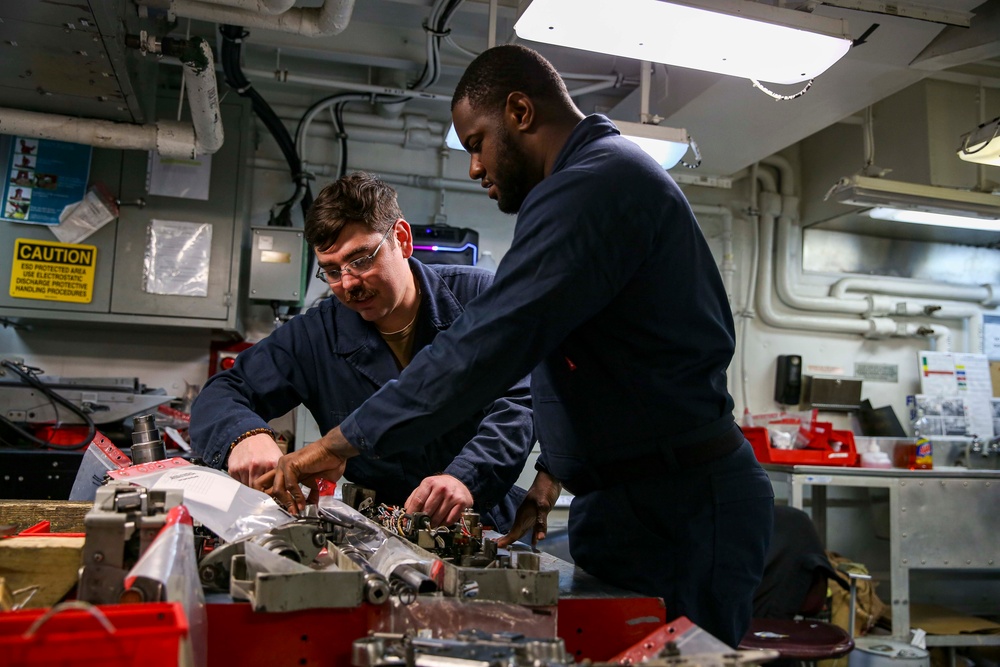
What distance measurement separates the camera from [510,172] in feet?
3.90

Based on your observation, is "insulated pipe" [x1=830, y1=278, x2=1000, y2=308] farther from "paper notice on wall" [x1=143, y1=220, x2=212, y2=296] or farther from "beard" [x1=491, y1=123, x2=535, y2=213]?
"beard" [x1=491, y1=123, x2=535, y2=213]

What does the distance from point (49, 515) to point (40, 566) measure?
54 cm

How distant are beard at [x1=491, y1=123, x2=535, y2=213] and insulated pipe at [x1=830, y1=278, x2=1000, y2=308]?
3.76 meters

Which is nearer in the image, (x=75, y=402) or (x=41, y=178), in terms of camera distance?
(x=75, y=402)

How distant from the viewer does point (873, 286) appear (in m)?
4.46

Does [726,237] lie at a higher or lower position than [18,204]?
higher

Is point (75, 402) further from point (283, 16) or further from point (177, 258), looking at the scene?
point (283, 16)

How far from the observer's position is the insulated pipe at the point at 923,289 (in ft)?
14.5

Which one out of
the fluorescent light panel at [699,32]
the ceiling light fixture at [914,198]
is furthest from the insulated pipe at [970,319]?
the fluorescent light panel at [699,32]

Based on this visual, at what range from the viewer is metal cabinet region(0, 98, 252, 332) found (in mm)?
3146

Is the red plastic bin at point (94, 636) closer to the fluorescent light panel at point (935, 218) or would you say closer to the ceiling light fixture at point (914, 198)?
the ceiling light fixture at point (914, 198)

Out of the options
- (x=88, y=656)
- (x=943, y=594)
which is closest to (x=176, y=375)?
(x=88, y=656)

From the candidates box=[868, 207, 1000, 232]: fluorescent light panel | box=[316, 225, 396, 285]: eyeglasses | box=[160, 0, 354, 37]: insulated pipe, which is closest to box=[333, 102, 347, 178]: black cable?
box=[160, 0, 354, 37]: insulated pipe

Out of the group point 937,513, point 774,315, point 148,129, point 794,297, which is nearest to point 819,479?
point 937,513
